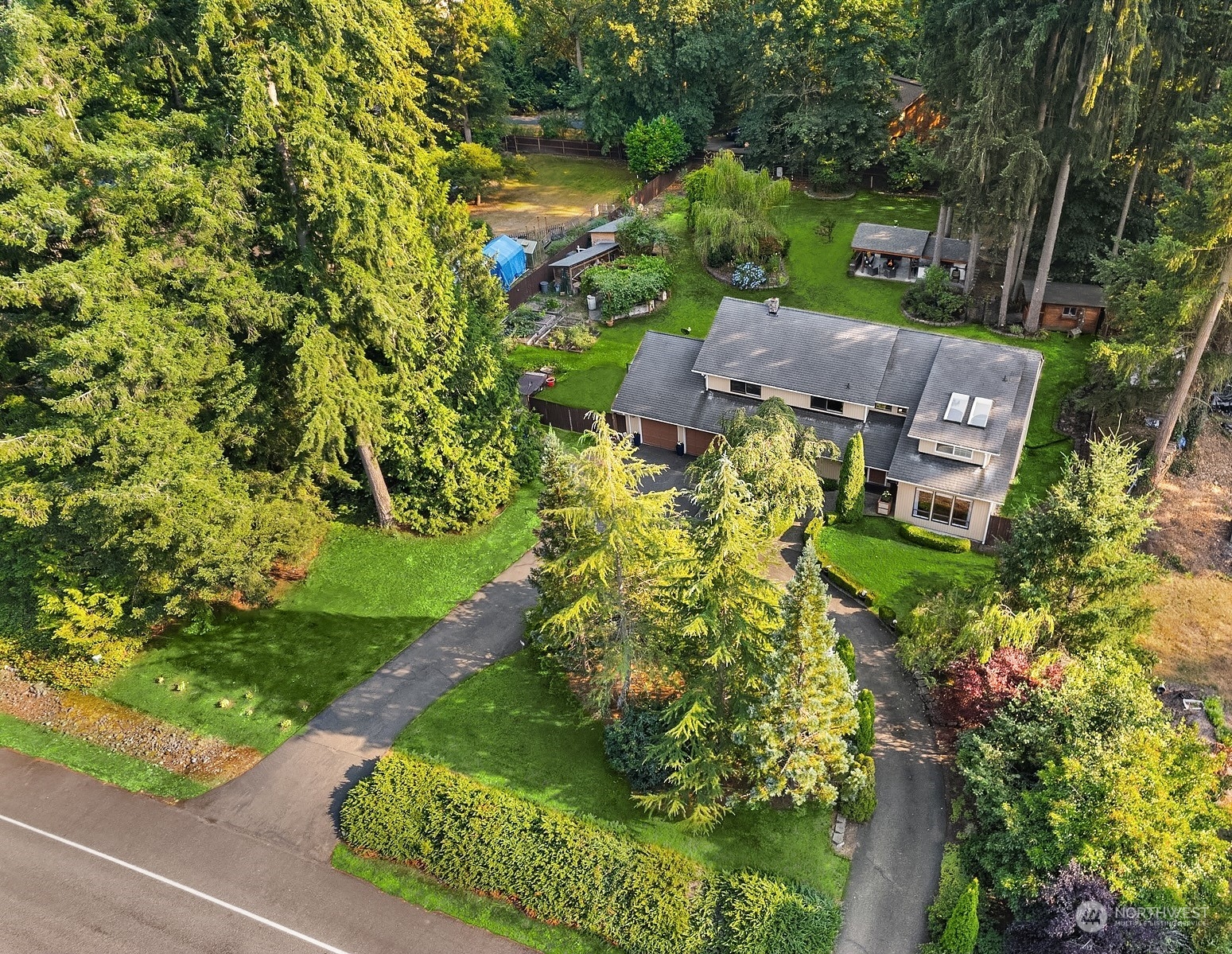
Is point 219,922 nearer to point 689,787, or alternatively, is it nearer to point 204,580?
point 204,580

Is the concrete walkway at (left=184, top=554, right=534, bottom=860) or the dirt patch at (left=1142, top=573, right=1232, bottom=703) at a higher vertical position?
the dirt patch at (left=1142, top=573, right=1232, bottom=703)

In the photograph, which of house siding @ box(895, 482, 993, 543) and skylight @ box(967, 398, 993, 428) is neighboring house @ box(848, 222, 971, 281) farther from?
house siding @ box(895, 482, 993, 543)

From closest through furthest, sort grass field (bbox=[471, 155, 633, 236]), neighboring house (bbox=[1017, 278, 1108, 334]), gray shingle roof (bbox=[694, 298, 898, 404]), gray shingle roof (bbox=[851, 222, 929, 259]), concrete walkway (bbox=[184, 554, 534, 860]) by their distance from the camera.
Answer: concrete walkway (bbox=[184, 554, 534, 860]), gray shingle roof (bbox=[694, 298, 898, 404]), neighboring house (bbox=[1017, 278, 1108, 334]), gray shingle roof (bbox=[851, 222, 929, 259]), grass field (bbox=[471, 155, 633, 236])

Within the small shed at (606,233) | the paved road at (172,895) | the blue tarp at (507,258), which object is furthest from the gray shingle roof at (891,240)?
the paved road at (172,895)

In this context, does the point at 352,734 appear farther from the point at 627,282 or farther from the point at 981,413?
the point at 627,282

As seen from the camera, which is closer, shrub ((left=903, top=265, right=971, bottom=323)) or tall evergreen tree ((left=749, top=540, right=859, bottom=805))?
tall evergreen tree ((left=749, top=540, right=859, bottom=805))

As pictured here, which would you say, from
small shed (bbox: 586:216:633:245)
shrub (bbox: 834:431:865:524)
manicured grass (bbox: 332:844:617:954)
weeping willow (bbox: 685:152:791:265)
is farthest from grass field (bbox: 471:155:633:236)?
manicured grass (bbox: 332:844:617:954)

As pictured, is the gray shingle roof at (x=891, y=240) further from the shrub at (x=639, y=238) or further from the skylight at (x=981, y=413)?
the skylight at (x=981, y=413)

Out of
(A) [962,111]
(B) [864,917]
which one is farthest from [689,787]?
(A) [962,111]
